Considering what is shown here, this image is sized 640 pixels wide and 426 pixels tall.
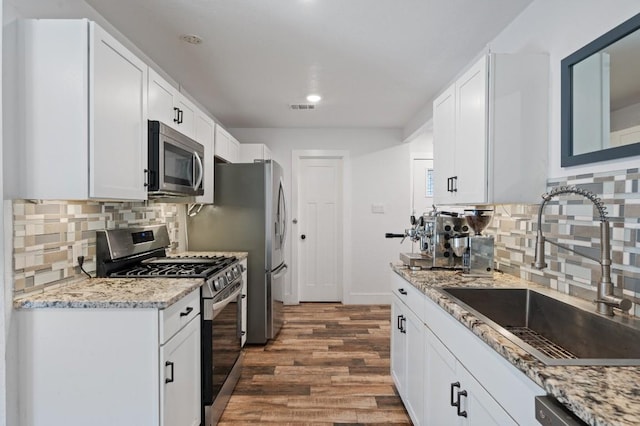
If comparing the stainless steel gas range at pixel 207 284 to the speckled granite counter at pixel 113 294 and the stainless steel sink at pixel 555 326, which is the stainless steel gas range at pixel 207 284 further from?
the stainless steel sink at pixel 555 326

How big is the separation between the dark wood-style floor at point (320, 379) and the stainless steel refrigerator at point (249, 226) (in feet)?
1.36

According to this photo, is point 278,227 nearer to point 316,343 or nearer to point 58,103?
point 316,343

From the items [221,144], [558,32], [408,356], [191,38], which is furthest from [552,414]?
[221,144]

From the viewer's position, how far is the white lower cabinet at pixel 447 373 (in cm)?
107

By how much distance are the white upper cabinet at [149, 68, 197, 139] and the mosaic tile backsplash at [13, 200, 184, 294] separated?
65 centimetres

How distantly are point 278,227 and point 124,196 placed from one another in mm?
1986

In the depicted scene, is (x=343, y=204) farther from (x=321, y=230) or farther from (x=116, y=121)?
(x=116, y=121)

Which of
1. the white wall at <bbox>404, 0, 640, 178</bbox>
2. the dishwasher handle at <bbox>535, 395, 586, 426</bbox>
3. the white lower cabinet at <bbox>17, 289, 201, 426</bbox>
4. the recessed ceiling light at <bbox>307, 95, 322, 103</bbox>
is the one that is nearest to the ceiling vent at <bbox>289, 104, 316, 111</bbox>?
the recessed ceiling light at <bbox>307, 95, 322, 103</bbox>

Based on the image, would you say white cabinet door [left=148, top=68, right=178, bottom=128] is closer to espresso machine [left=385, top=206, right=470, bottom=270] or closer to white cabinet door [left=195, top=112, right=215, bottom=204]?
white cabinet door [left=195, top=112, right=215, bottom=204]

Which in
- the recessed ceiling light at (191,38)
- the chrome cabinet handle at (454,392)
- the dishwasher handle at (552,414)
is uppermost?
the recessed ceiling light at (191,38)

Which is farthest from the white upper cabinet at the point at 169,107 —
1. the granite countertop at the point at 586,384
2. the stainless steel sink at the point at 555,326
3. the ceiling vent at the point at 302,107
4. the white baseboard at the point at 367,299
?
the white baseboard at the point at 367,299

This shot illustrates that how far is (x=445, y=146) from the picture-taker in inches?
98.7

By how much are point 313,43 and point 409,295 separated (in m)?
1.78

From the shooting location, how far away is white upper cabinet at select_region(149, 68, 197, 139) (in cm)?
217
